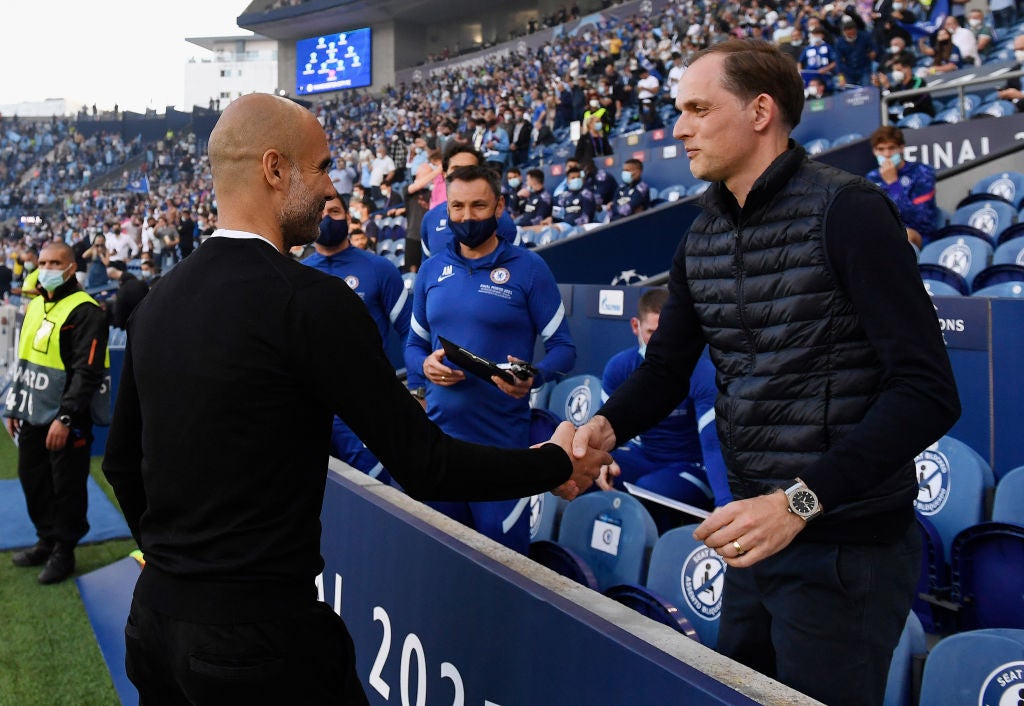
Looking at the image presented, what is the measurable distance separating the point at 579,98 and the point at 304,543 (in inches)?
622

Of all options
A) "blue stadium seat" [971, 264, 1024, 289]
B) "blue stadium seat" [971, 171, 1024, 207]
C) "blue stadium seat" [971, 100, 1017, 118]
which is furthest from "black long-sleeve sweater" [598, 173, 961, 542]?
"blue stadium seat" [971, 100, 1017, 118]

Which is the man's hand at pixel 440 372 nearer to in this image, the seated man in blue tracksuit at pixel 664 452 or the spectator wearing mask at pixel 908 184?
the seated man in blue tracksuit at pixel 664 452

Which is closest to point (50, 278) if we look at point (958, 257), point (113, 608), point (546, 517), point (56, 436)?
point (56, 436)

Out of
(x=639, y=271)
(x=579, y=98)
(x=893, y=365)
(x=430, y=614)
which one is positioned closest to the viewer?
(x=893, y=365)

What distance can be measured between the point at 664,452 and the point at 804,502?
2.89m

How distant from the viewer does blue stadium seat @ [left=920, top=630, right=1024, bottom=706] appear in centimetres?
194

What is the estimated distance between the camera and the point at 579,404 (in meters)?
5.33

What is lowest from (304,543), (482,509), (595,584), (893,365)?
(595,584)

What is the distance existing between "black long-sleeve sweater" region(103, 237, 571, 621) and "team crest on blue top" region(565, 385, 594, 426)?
3771 mm

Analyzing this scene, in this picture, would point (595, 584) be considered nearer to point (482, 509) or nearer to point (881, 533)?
point (482, 509)

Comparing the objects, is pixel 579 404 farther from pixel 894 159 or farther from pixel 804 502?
pixel 804 502

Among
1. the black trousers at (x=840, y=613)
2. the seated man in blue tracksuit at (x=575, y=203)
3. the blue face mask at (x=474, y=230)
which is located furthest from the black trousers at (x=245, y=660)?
the seated man in blue tracksuit at (x=575, y=203)

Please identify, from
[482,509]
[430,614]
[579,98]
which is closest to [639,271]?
[482,509]

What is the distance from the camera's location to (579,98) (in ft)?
53.6
